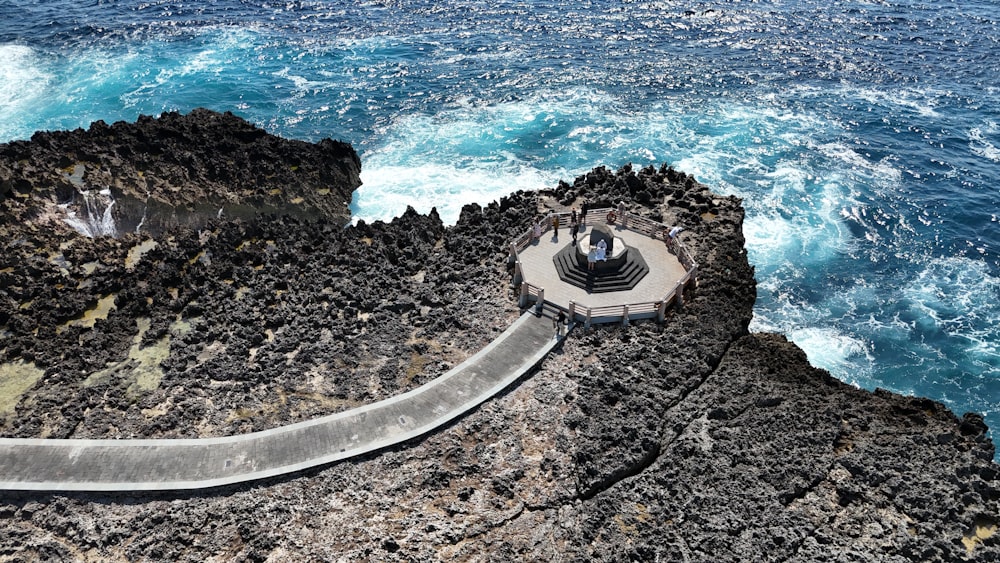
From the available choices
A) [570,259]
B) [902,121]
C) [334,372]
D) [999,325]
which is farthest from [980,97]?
[334,372]

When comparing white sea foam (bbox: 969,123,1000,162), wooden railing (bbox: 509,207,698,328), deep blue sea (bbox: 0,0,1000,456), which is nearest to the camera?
wooden railing (bbox: 509,207,698,328)

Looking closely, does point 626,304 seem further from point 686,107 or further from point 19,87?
point 19,87

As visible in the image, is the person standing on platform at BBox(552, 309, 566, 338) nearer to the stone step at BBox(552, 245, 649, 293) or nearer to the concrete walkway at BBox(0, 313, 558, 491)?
the stone step at BBox(552, 245, 649, 293)

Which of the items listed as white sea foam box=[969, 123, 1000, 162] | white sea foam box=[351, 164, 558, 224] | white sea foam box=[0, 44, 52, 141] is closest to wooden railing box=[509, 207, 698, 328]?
white sea foam box=[351, 164, 558, 224]

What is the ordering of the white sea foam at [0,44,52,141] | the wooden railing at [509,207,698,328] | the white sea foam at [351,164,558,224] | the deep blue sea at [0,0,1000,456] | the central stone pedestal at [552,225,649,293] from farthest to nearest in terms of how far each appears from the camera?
the white sea foam at [0,44,52,141]
the white sea foam at [351,164,558,224]
the deep blue sea at [0,0,1000,456]
the central stone pedestal at [552,225,649,293]
the wooden railing at [509,207,698,328]

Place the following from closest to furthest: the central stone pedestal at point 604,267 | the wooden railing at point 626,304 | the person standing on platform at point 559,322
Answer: the person standing on platform at point 559,322
the wooden railing at point 626,304
the central stone pedestal at point 604,267

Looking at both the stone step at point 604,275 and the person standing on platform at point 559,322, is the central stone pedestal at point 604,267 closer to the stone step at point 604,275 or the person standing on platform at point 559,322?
the stone step at point 604,275

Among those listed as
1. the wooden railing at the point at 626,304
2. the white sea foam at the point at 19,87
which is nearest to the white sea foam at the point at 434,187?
the wooden railing at the point at 626,304
